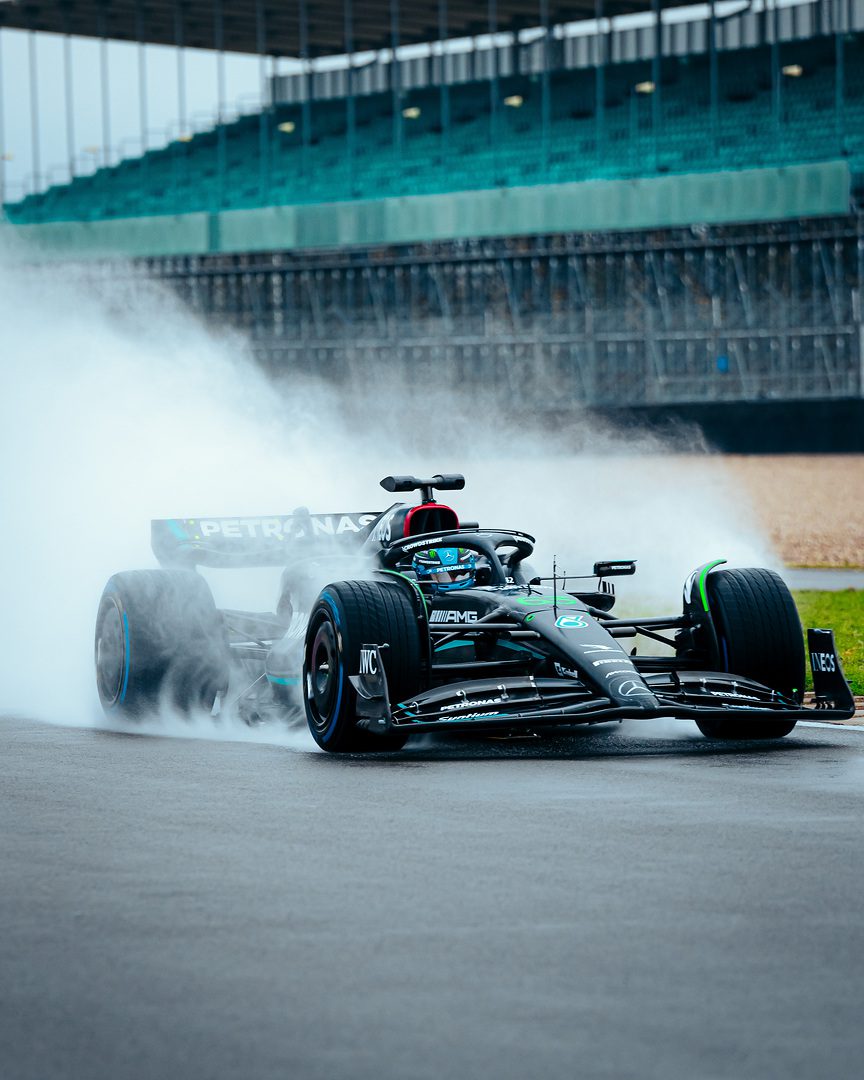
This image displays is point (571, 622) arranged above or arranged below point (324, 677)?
above

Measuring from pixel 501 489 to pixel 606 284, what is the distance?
10.9 m

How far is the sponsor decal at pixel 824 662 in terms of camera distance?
32.1 feet

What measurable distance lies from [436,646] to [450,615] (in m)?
0.30

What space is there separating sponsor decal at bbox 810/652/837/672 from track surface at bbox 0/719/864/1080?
0.87m

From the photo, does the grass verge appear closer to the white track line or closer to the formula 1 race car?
the white track line

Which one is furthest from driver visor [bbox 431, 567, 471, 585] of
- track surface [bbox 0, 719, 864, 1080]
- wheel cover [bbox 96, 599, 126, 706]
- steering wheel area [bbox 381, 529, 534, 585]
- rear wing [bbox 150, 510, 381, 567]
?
wheel cover [bbox 96, 599, 126, 706]

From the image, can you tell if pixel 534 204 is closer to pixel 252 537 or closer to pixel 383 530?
pixel 252 537

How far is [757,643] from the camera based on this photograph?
32.1ft

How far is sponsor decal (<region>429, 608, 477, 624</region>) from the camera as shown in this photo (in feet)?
33.0

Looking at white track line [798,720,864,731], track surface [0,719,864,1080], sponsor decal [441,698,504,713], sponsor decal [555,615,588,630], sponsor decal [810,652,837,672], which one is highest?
sponsor decal [555,615,588,630]

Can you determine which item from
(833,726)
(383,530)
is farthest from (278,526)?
(833,726)

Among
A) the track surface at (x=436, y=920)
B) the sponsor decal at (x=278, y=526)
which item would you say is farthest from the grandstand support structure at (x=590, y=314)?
the track surface at (x=436, y=920)

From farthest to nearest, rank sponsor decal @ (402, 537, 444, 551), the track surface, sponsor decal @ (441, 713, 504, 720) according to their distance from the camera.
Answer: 1. sponsor decal @ (402, 537, 444, 551)
2. sponsor decal @ (441, 713, 504, 720)
3. the track surface

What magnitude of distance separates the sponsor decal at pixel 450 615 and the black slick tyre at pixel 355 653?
0.59 m
